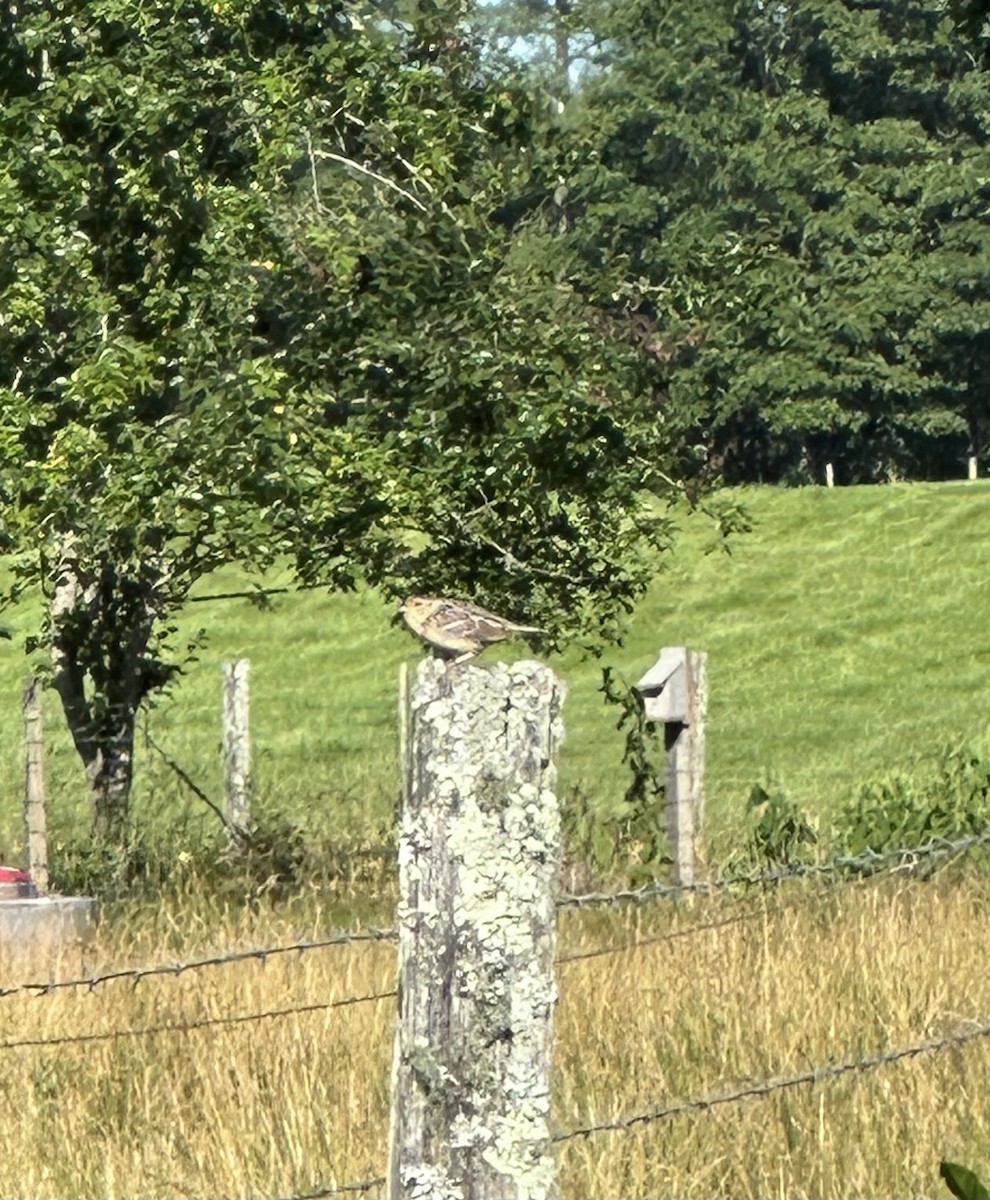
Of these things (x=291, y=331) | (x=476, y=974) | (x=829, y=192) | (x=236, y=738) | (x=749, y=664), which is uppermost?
(x=829, y=192)

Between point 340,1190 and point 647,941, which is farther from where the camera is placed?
point 647,941

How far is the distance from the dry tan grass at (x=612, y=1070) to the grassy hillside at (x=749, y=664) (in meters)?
7.75

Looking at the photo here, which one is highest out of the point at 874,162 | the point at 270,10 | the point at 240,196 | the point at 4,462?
the point at 874,162

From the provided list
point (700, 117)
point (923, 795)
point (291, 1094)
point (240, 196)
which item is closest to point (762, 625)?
point (923, 795)

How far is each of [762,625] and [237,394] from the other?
780 inches

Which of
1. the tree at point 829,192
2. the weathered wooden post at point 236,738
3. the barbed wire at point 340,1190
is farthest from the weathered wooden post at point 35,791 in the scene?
the tree at point 829,192

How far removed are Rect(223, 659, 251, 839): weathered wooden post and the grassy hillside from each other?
1.61 feet

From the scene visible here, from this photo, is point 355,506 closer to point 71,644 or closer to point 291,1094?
point 71,644

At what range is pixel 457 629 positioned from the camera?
3.31 meters

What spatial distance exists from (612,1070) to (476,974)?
2.27m

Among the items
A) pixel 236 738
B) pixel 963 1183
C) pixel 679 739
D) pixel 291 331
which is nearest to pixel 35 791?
pixel 291 331

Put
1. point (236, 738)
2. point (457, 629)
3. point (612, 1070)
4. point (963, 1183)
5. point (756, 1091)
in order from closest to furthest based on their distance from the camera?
1. point (963, 1183)
2. point (457, 629)
3. point (756, 1091)
4. point (612, 1070)
5. point (236, 738)

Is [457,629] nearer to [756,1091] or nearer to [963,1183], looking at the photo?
[963,1183]

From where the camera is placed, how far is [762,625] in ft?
92.1
